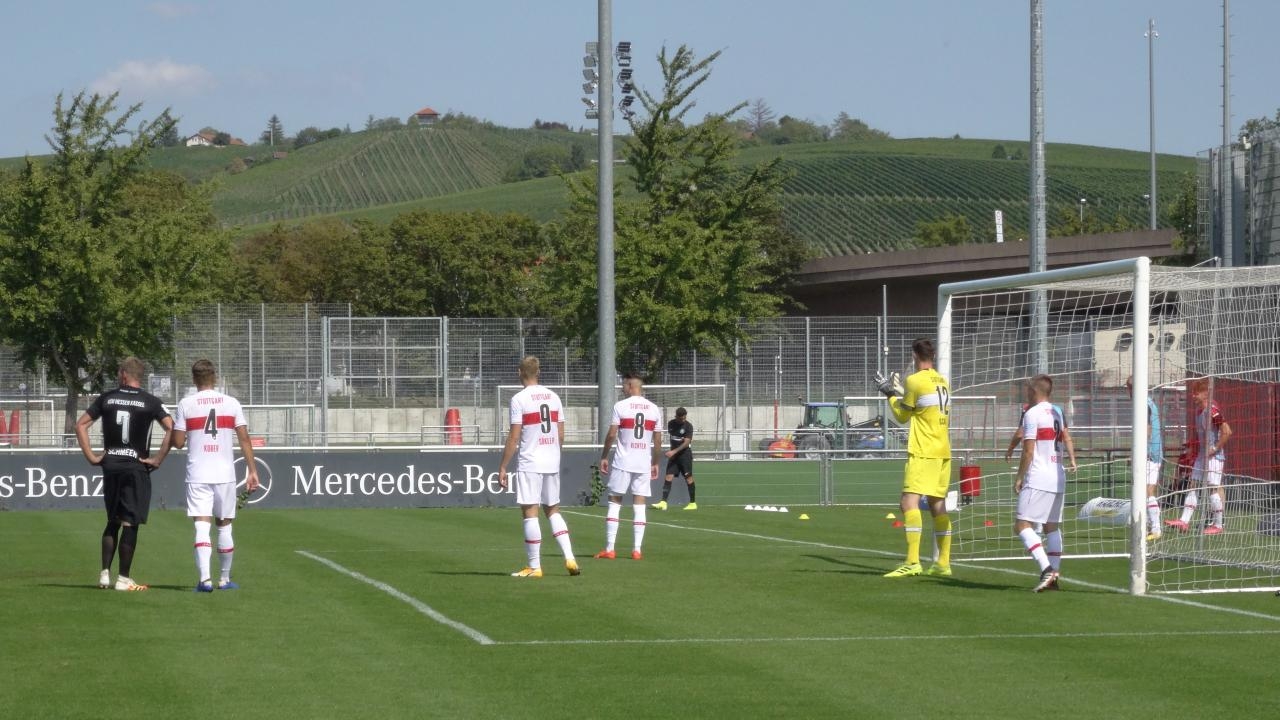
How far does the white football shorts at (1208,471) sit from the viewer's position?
16.9m

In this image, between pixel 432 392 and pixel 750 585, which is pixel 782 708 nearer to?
pixel 750 585

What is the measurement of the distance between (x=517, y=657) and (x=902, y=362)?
33517 mm

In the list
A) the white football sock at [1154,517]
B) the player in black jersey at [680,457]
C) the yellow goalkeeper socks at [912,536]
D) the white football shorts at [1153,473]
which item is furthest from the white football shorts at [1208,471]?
the player in black jersey at [680,457]

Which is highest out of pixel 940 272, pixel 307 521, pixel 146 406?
pixel 940 272

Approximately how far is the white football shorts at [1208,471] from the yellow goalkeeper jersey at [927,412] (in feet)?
13.8

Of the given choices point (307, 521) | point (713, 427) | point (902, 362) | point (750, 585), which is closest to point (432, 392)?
point (713, 427)

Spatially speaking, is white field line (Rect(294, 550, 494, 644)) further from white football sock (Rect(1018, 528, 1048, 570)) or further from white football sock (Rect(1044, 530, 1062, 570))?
white football sock (Rect(1044, 530, 1062, 570))

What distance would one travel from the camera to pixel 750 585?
1355 cm

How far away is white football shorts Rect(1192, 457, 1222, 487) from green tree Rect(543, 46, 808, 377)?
24.1 metres

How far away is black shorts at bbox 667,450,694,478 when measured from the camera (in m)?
27.2

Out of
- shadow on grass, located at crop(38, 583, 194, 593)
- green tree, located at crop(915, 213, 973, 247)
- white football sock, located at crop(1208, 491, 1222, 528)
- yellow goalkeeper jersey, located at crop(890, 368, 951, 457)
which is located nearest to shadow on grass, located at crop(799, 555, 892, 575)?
yellow goalkeeper jersey, located at crop(890, 368, 951, 457)

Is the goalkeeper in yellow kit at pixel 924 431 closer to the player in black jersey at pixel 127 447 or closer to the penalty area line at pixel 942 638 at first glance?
the penalty area line at pixel 942 638

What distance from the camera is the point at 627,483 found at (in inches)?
648

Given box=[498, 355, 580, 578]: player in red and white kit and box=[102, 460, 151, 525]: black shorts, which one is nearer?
box=[102, 460, 151, 525]: black shorts
